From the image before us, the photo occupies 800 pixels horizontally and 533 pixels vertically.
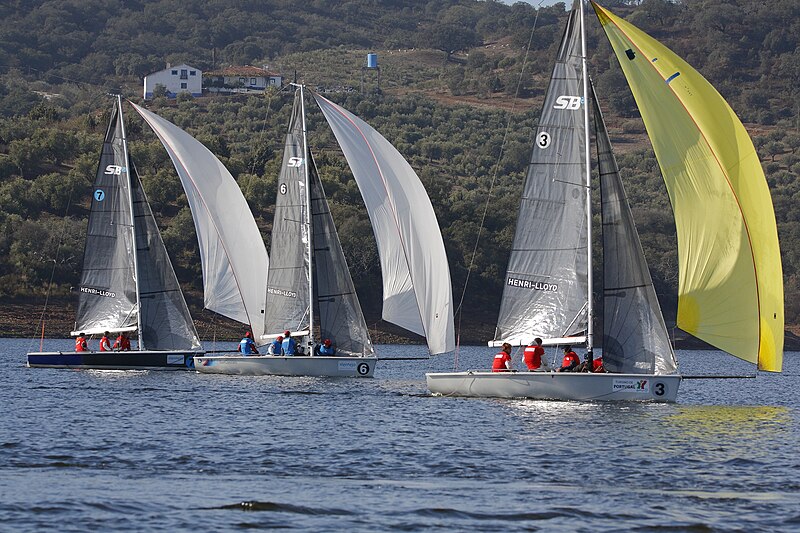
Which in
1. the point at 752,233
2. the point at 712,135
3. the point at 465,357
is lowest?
the point at 465,357

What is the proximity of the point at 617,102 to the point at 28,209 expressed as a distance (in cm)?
7465

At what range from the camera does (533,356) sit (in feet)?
101

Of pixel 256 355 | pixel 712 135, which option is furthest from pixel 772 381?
pixel 712 135

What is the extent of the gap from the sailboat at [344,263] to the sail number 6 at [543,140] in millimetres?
6559

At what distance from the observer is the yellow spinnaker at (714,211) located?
2883 centimetres

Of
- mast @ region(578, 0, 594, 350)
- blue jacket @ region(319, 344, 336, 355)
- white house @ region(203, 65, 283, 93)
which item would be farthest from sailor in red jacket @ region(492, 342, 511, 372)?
white house @ region(203, 65, 283, 93)

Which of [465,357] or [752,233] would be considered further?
[465,357]

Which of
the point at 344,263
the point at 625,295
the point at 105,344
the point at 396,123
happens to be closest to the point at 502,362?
the point at 625,295

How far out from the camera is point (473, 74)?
163m

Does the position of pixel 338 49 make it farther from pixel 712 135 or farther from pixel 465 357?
pixel 712 135

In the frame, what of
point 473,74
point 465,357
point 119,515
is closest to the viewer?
point 119,515

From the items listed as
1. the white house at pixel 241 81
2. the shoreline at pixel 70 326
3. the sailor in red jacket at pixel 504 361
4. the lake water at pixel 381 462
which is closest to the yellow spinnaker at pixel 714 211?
the lake water at pixel 381 462

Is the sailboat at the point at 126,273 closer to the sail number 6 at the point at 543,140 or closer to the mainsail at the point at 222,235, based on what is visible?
the mainsail at the point at 222,235

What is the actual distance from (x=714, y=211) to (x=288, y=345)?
14.4m
